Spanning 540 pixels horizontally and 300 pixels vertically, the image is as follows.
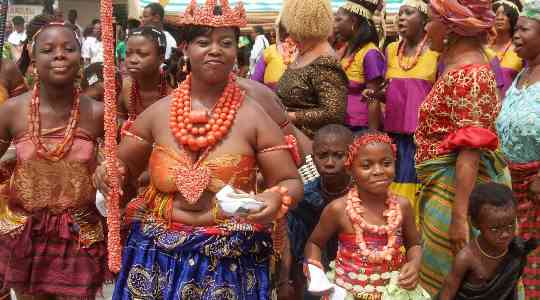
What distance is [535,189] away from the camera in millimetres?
4820

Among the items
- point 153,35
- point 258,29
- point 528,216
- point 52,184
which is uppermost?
point 153,35

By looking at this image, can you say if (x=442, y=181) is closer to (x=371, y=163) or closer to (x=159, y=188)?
(x=371, y=163)

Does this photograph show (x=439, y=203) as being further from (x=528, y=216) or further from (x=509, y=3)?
(x=509, y=3)

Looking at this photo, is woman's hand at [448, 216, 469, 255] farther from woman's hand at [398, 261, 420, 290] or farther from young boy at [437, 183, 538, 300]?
woman's hand at [398, 261, 420, 290]

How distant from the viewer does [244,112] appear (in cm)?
350

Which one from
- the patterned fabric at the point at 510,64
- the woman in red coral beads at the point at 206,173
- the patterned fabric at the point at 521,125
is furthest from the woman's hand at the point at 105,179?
the patterned fabric at the point at 510,64

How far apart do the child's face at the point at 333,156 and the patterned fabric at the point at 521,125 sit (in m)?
1.07

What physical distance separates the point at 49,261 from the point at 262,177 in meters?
1.29

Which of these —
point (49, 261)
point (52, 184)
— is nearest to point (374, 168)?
point (52, 184)

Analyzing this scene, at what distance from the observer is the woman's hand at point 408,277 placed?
12.6ft

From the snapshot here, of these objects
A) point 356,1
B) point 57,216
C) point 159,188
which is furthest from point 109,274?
point 356,1

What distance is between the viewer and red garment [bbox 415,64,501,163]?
4.14 metres

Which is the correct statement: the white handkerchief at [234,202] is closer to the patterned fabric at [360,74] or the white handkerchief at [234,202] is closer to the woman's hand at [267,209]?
the woman's hand at [267,209]

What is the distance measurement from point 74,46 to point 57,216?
90cm
